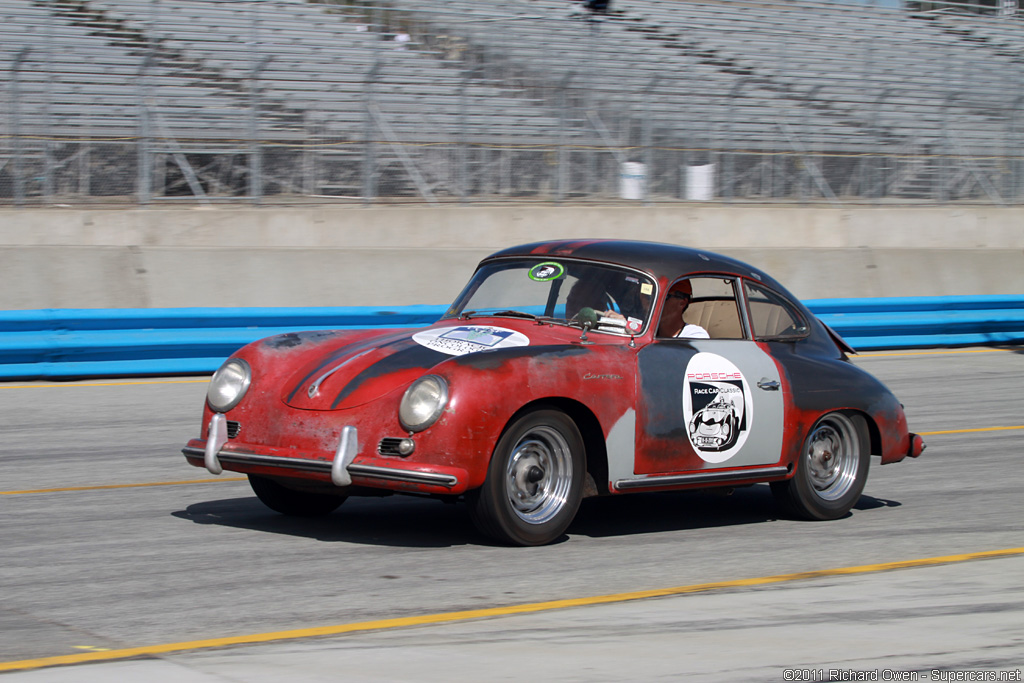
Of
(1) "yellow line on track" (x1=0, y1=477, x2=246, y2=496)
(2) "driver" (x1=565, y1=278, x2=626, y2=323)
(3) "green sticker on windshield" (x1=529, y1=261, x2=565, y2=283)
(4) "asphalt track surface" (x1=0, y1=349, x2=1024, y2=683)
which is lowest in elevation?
(1) "yellow line on track" (x1=0, y1=477, x2=246, y2=496)

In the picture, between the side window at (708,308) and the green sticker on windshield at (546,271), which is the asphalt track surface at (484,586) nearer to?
the side window at (708,308)

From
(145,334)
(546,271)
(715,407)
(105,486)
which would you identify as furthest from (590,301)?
(145,334)

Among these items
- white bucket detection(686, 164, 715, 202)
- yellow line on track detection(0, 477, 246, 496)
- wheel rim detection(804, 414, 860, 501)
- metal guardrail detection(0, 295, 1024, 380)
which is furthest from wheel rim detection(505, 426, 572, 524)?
white bucket detection(686, 164, 715, 202)

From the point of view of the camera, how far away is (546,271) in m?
6.65

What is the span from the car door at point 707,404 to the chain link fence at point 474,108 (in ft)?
35.0

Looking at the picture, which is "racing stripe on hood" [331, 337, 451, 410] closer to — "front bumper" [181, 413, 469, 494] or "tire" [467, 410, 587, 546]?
"front bumper" [181, 413, 469, 494]

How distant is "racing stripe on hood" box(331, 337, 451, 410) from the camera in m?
5.65

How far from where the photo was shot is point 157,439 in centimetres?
885

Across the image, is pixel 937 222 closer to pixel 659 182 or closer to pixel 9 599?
pixel 659 182

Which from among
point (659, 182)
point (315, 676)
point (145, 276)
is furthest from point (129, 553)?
point (659, 182)

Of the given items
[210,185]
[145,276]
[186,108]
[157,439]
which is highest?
[186,108]

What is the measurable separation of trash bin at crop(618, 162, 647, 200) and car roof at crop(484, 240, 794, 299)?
11.8 metres

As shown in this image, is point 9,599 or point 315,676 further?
point 9,599

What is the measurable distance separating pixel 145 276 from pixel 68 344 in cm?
165
